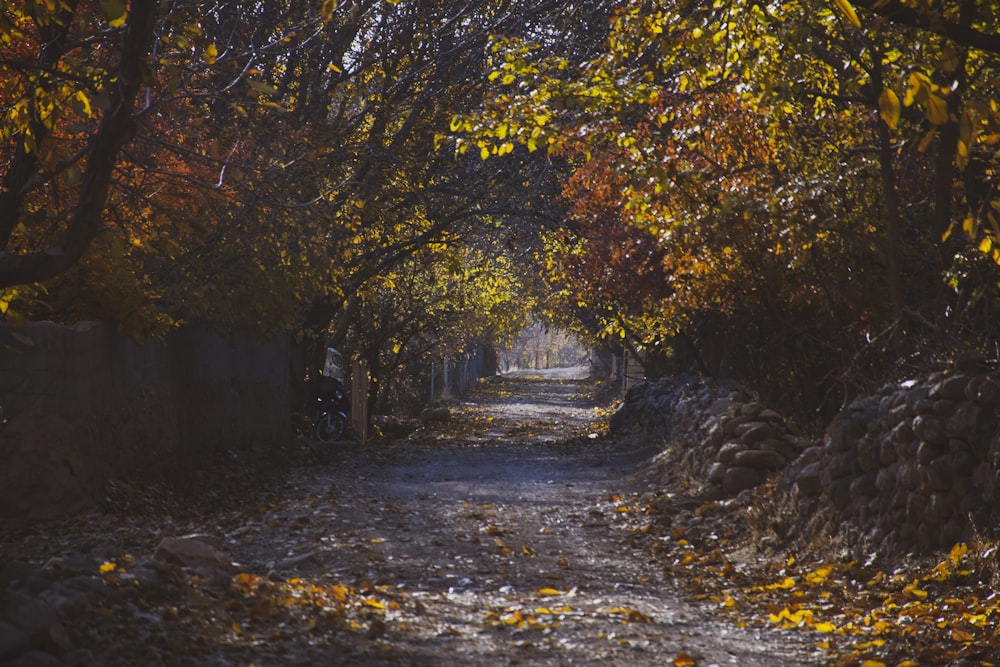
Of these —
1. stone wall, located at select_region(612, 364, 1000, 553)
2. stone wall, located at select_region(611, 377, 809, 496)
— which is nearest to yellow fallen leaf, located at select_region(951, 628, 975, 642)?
stone wall, located at select_region(612, 364, 1000, 553)

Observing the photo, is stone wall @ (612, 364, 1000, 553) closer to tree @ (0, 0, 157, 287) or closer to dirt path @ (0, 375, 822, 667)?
dirt path @ (0, 375, 822, 667)

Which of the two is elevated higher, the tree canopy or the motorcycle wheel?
the tree canopy

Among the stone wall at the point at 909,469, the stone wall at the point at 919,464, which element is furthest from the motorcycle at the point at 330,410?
the stone wall at the point at 919,464

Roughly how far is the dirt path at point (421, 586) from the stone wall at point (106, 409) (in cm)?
92

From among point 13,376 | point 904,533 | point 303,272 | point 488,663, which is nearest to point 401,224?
point 303,272

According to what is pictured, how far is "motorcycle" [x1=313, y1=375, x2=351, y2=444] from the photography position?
20469 millimetres

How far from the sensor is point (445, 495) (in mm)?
13438

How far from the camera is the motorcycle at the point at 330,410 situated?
20.5 meters

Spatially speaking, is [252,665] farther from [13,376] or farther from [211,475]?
[211,475]

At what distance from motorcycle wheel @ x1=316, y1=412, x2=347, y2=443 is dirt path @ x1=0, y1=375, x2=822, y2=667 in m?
4.76

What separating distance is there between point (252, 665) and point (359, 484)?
899 cm

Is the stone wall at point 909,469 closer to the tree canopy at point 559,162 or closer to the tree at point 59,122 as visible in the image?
the tree canopy at point 559,162

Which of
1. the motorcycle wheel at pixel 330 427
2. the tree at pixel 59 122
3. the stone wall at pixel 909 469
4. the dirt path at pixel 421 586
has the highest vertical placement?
the tree at pixel 59 122

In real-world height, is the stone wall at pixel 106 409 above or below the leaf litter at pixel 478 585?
above
